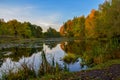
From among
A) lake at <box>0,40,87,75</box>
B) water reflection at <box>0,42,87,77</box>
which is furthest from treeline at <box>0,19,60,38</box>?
water reflection at <box>0,42,87,77</box>

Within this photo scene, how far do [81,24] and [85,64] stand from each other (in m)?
85.5

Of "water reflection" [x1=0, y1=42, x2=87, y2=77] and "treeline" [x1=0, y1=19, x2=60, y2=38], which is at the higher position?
"treeline" [x1=0, y1=19, x2=60, y2=38]

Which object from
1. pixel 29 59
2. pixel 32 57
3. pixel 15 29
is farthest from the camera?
pixel 15 29

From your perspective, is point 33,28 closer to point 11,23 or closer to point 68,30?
point 68,30

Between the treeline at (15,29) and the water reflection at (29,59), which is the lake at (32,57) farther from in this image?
the treeline at (15,29)

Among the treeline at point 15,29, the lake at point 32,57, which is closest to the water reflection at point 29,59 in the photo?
the lake at point 32,57

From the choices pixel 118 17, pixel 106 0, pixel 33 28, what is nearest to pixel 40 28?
pixel 33 28

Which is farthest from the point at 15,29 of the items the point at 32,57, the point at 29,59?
the point at 29,59

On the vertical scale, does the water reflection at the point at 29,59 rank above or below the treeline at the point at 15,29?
below

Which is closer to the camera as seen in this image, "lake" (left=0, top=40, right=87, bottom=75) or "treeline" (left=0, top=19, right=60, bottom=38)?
"lake" (left=0, top=40, right=87, bottom=75)

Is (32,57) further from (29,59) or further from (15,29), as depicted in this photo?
(15,29)

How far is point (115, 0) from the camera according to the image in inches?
2050

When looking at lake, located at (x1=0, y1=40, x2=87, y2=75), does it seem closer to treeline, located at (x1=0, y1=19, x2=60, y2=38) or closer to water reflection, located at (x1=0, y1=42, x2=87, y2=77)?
water reflection, located at (x1=0, y1=42, x2=87, y2=77)

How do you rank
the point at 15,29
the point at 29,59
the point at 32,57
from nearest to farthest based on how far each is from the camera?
the point at 29,59 < the point at 32,57 < the point at 15,29
